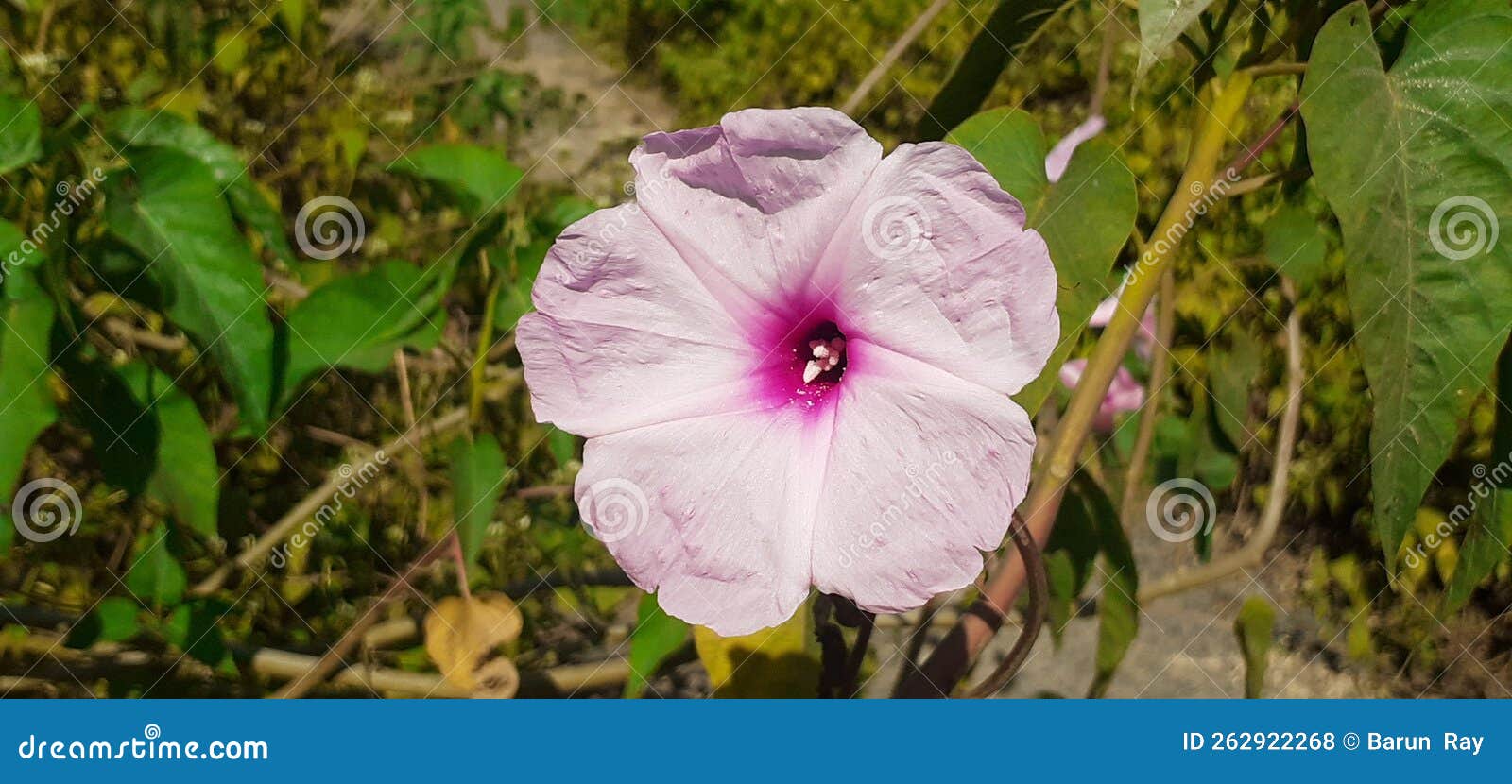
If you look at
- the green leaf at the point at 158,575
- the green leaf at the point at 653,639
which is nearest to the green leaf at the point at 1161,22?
the green leaf at the point at 653,639

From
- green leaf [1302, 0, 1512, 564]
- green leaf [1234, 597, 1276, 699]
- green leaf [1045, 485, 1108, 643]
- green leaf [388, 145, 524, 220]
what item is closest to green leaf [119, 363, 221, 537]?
green leaf [388, 145, 524, 220]

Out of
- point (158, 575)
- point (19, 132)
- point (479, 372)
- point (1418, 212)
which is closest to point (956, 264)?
point (1418, 212)

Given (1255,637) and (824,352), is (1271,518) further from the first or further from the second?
(824,352)

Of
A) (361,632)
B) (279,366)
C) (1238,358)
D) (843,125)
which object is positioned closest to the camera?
(843,125)

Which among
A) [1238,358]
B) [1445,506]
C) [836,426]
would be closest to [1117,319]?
[836,426]

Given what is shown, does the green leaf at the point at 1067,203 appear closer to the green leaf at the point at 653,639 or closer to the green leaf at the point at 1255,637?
the green leaf at the point at 653,639

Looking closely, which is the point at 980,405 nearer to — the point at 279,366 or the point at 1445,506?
the point at 279,366
